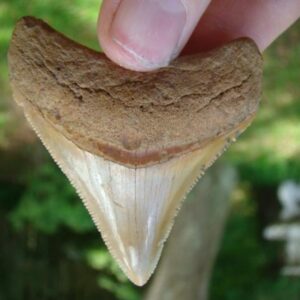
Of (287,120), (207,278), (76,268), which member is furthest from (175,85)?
(76,268)

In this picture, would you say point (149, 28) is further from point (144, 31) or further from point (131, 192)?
point (131, 192)

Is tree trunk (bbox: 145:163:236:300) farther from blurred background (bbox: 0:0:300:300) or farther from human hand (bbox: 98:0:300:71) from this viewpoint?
human hand (bbox: 98:0:300:71)

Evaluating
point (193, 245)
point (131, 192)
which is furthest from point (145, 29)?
point (193, 245)

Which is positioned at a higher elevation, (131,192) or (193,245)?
(131,192)

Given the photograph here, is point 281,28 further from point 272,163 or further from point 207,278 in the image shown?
point 207,278

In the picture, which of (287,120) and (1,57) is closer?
(1,57)

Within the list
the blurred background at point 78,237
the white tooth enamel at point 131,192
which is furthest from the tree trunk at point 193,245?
the white tooth enamel at point 131,192

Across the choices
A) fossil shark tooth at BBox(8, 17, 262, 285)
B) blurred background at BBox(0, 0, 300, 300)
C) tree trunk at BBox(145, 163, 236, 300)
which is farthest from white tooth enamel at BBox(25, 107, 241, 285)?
tree trunk at BBox(145, 163, 236, 300)

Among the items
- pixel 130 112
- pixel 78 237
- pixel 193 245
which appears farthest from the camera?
pixel 78 237
